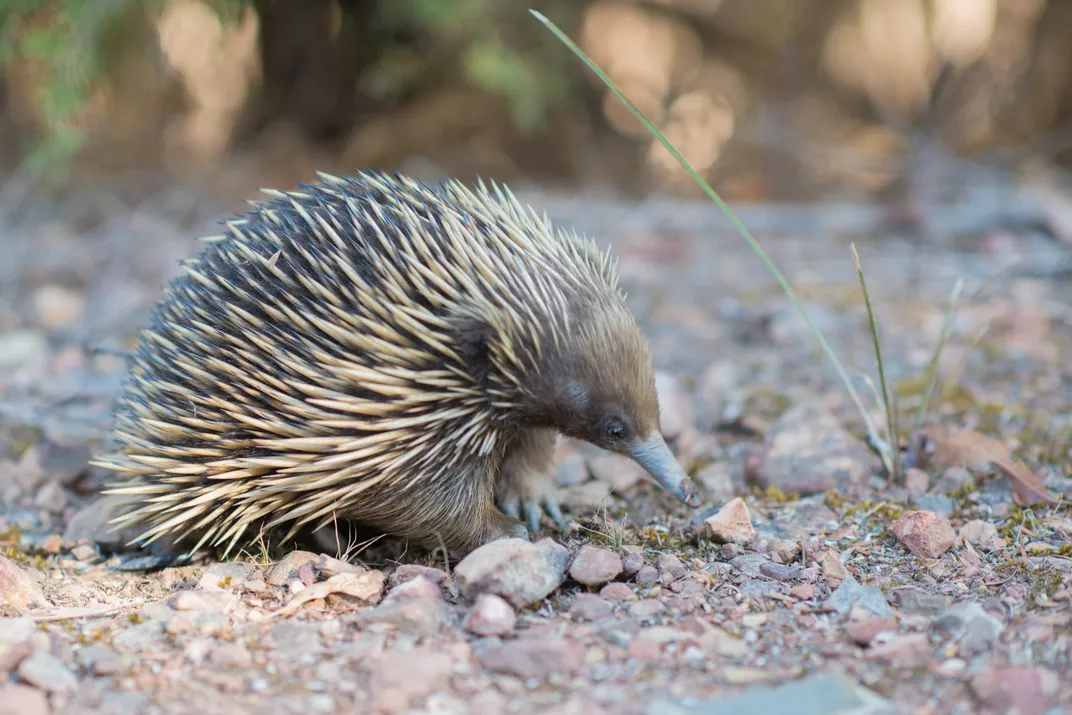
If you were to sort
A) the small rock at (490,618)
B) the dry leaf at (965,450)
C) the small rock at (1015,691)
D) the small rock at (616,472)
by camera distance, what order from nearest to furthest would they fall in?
the small rock at (1015,691), the small rock at (490,618), the dry leaf at (965,450), the small rock at (616,472)

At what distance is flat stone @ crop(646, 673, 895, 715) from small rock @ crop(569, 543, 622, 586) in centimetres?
54

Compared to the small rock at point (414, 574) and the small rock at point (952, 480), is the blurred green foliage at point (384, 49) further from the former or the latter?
the small rock at point (952, 480)

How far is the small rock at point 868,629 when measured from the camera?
2178mm

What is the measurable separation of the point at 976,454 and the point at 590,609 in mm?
1513

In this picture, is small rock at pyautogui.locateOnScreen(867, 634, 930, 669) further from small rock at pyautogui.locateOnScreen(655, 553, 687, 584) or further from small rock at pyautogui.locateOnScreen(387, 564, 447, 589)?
small rock at pyautogui.locateOnScreen(387, 564, 447, 589)

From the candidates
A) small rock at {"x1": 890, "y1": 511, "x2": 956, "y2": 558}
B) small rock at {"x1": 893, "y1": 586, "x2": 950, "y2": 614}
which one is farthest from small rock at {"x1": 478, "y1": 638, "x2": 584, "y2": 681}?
small rock at {"x1": 890, "y1": 511, "x2": 956, "y2": 558}

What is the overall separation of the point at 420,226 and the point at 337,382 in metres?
0.47

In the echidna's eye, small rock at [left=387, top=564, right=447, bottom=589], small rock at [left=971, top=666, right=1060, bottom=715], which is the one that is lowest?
small rock at [left=971, top=666, right=1060, bottom=715]

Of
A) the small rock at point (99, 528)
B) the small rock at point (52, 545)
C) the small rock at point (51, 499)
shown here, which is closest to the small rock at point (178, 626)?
the small rock at point (99, 528)

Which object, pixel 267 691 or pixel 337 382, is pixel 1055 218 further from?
pixel 267 691

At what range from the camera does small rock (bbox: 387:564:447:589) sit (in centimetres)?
256

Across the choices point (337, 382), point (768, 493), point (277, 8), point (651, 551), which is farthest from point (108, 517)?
point (277, 8)

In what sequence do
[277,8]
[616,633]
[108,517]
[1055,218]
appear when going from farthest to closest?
[277,8] → [1055,218] → [108,517] → [616,633]

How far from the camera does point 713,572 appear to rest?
2.61 m
